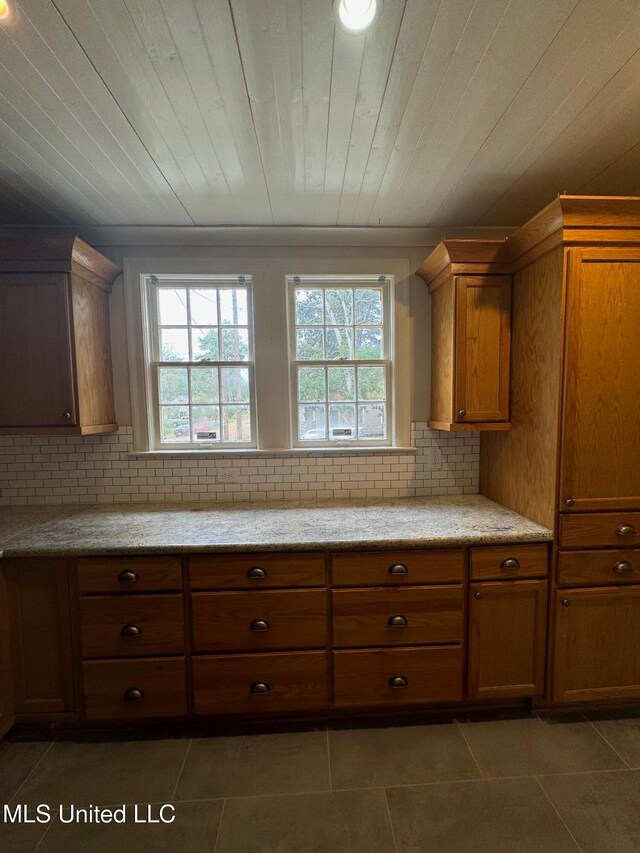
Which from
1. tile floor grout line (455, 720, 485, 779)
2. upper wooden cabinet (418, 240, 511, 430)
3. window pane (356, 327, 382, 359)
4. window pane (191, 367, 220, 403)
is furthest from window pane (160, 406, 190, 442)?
tile floor grout line (455, 720, 485, 779)

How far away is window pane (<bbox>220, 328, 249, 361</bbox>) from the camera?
2348 millimetres

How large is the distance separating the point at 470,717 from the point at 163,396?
8.23 feet

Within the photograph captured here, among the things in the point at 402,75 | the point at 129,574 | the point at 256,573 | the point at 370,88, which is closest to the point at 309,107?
the point at 370,88

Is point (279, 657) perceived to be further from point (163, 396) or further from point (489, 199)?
point (489, 199)

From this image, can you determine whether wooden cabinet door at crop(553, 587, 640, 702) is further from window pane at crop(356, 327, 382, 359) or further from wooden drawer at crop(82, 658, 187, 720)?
wooden drawer at crop(82, 658, 187, 720)

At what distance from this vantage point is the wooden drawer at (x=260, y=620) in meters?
1.64

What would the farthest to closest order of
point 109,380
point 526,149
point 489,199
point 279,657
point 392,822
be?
point 109,380 < point 489,199 < point 279,657 < point 526,149 < point 392,822

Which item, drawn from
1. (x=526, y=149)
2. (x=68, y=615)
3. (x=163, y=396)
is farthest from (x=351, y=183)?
(x=68, y=615)

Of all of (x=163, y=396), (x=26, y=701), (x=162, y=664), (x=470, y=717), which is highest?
(x=163, y=396)

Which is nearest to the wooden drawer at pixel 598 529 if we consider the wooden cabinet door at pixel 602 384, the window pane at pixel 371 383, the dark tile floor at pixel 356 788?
the wooden cabinet door at pixel 602 384

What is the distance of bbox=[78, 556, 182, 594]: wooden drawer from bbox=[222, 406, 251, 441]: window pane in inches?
37.0

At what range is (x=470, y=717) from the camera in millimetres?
1734

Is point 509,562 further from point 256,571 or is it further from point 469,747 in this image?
point 256,571

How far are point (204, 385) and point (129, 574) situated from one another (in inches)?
47.9
